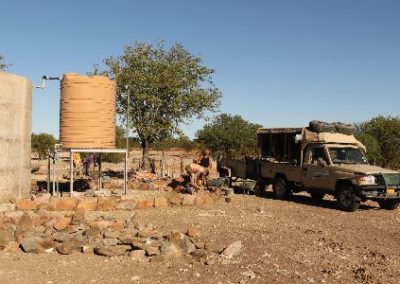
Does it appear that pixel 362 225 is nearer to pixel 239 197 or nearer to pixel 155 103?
pixel 239 197

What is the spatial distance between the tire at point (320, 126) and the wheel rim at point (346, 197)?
7.95 feet

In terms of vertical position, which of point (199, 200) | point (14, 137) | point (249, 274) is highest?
point (14, 137)

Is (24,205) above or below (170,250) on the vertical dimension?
above

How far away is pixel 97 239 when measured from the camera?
9883mm

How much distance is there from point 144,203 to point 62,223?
12.9 feet

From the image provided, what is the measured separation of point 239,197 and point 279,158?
2.19m

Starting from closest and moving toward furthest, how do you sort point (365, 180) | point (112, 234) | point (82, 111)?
point (112, 234) < point (365, 180) < point (82, 111)

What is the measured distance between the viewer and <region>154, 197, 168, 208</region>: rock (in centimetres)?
1467

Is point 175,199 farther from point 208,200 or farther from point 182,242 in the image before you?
point 182,242

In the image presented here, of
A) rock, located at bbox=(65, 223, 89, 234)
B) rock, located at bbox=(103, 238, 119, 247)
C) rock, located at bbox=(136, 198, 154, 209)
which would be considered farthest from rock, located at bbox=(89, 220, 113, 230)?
rock, located at bbox=(136, 198, 154, 209)

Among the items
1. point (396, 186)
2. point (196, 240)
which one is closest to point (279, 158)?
point (396, 186)

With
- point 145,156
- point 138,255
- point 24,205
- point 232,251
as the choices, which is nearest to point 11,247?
point 138,255

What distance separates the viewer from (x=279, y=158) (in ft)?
60.4

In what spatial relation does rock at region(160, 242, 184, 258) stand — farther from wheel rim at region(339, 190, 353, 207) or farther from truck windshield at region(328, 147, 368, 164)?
truck windshield at region(328, 147, 368, 164)
